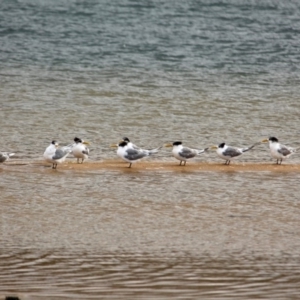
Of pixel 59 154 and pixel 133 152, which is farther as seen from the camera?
pixel 133 152

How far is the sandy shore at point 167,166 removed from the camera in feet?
46.5

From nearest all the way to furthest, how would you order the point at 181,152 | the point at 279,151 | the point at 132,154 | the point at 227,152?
the point at 132,154 → the point at 181,152 → the point at 227,152 → the point at 279,151

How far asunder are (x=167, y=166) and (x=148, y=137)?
2.57 metres

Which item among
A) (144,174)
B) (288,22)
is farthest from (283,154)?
(288,22)

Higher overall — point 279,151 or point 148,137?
point 148,137

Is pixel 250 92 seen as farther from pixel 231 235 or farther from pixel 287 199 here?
pixel 231 235

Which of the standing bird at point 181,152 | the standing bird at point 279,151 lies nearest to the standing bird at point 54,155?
the standing bird at point 181,152

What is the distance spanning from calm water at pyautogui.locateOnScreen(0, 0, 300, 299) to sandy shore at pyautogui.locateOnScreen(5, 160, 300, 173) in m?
0.29

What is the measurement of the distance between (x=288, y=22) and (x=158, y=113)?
476 inches

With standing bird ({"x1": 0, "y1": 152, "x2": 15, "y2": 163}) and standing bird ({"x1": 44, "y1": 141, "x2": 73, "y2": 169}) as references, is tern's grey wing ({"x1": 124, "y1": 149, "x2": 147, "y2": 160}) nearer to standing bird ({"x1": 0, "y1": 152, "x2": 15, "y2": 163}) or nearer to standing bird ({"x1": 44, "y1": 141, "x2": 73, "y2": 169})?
standing bird ({"x1": 44, "y1": 141, "x2": 73, "y2": 169})

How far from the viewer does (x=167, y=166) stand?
1445 centimetres

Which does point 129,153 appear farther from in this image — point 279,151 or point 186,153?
point 279,151

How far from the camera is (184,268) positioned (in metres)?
9.39

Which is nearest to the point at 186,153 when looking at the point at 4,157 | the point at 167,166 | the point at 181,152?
the point at 181,152
